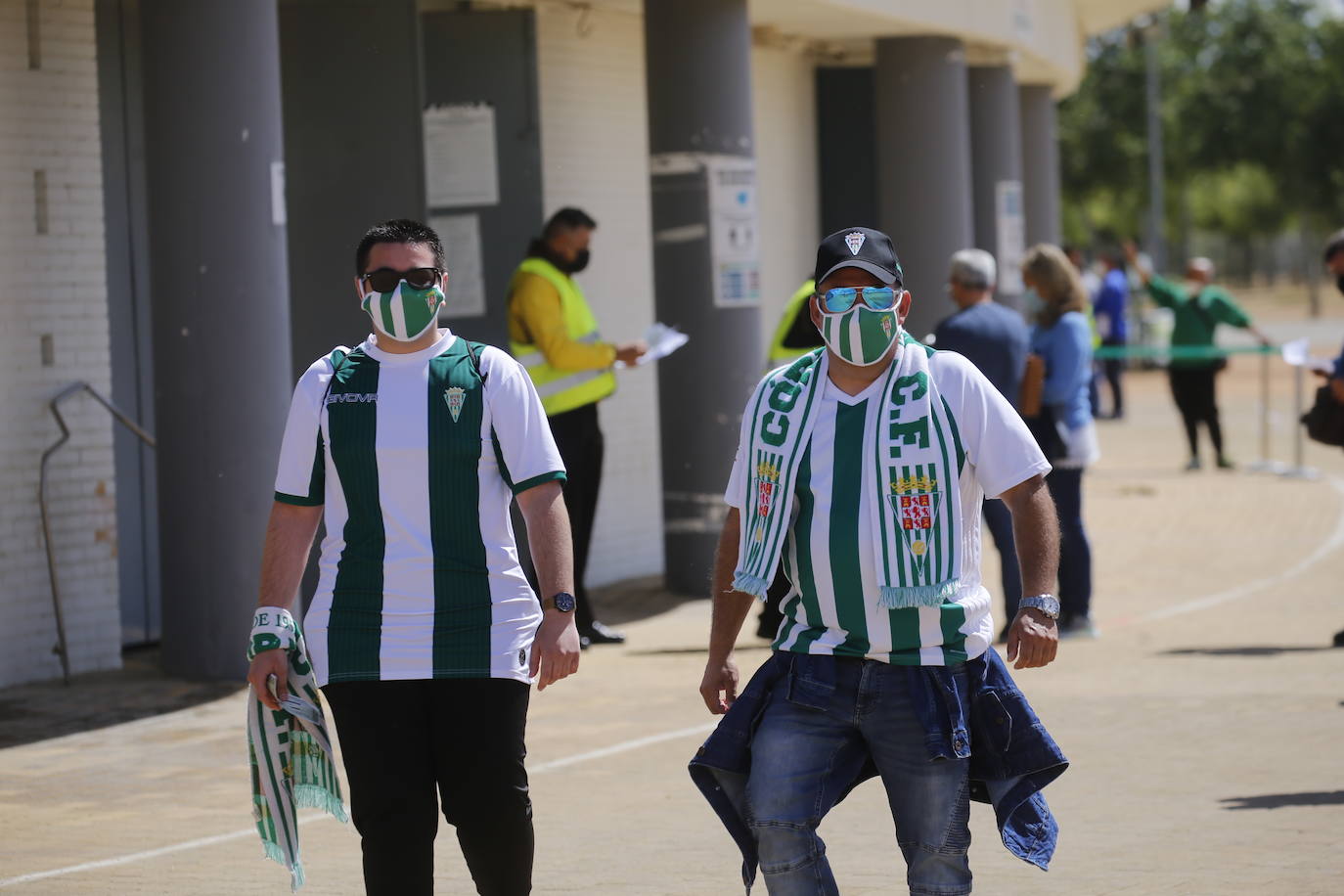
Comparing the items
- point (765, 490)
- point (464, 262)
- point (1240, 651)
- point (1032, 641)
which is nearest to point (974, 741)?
point (1032, 641)

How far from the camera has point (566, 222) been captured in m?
10.3

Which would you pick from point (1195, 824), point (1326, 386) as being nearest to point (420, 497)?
point (1195, 824)

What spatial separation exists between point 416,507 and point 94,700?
5.18 metres

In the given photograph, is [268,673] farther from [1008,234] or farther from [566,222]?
[1008,234]

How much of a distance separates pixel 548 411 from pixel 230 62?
7.31 ft

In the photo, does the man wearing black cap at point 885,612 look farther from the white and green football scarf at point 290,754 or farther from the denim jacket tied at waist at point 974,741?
the white and green football scarf at point 290,754

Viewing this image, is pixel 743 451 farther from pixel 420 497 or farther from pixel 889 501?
pixel 420 497

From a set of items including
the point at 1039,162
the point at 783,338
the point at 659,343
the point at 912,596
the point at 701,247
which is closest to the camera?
the point at 912,596

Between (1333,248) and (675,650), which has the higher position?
(1333,248)

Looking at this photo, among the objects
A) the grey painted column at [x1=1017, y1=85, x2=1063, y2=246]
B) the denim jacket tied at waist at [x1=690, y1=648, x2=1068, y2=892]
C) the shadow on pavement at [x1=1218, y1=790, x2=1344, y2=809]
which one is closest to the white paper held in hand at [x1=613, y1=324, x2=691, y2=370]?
the shadow on pavement at [x1=1218, y1=790, x2=1344, y2=809]

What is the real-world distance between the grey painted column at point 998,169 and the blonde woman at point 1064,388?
26.8 ft

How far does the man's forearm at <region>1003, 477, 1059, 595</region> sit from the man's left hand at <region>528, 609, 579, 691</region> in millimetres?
996

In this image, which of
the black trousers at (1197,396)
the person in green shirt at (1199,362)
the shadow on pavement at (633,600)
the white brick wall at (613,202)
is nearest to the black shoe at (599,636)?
the shadow on pavement at (633,600)

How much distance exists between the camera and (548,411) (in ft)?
33.8
